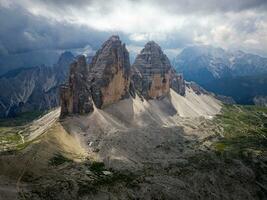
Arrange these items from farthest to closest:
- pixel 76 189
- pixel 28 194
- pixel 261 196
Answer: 1. pixel 261 196
2. pixel 76 189
3. pixel 28 194

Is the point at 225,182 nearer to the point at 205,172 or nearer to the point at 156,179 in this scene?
the point at 205,172

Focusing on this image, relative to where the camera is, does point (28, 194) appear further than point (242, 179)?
No

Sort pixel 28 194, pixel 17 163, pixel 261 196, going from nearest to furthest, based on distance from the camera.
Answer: pixel 28 194 < pixel 17 163 < pixel 261 196

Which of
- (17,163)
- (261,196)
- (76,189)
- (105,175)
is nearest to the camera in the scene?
(76,189)

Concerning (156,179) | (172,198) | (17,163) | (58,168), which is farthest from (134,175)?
(17,163)

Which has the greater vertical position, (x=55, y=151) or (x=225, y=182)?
(x=55, y=151)

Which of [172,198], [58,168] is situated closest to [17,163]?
[58,168]

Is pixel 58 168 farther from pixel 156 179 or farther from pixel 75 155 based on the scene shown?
pixel 156 179

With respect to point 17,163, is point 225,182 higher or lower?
lower

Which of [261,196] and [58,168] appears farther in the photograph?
[261,196]
